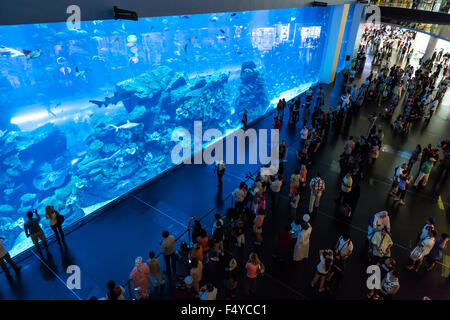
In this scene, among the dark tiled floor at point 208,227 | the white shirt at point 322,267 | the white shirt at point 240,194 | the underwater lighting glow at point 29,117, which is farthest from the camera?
the underwater lighting glow at point 29,117

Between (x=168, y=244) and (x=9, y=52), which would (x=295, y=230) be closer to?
(x=168, y=244)

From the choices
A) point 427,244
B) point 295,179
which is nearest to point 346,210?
point 295,179

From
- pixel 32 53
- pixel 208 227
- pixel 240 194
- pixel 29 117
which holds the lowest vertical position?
pixel 208 227

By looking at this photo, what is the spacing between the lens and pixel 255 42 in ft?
48.2

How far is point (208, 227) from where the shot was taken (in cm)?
765

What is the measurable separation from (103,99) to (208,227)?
5795 millimetres

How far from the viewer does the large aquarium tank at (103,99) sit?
789 centimetres

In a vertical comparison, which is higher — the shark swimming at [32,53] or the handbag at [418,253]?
the shark swimming at [32,53]

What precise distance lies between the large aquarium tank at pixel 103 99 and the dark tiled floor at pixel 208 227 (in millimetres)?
1189

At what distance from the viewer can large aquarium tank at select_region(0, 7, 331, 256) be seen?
7895mm

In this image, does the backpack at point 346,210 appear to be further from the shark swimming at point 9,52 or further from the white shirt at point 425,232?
the shark swimming at point 9,52

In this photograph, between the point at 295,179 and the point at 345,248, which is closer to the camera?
the point at 345,248

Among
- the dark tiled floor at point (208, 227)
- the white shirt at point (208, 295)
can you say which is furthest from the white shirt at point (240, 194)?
the white shirt at point (208, 295)

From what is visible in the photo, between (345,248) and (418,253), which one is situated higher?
(345,248)
